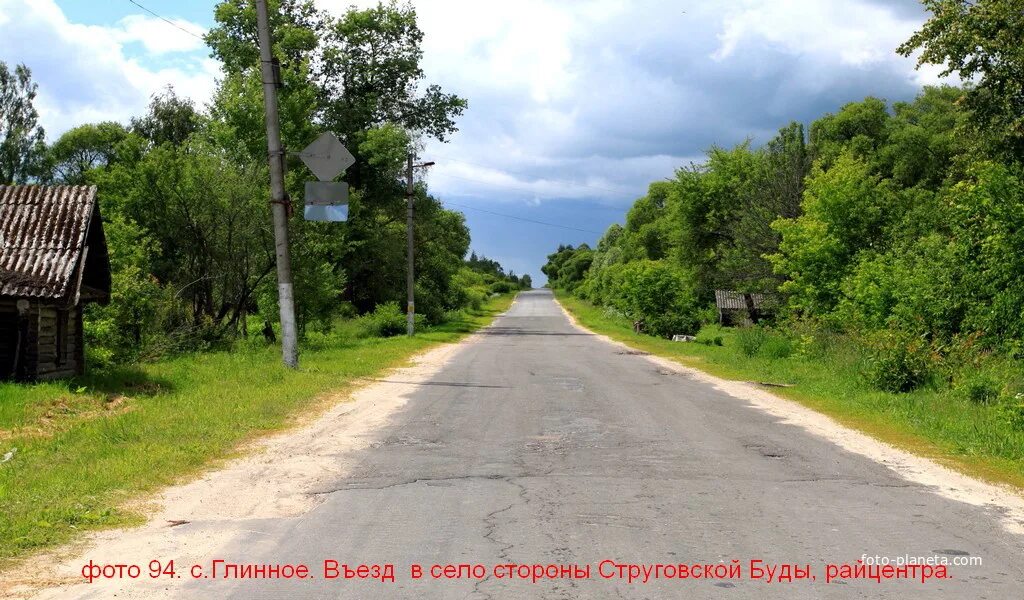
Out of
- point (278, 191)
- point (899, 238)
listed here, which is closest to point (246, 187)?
point (278, 191)

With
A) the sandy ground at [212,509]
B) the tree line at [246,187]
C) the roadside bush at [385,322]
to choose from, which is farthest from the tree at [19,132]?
the sandy ground at [212,509]

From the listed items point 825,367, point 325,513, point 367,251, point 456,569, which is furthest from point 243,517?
point 367,251

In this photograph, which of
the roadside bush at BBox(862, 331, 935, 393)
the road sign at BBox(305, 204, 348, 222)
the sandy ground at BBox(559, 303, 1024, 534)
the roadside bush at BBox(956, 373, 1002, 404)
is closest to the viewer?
the sandy ground at BBox(559, 303, 1024, 534)

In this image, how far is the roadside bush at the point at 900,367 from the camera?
15.7m

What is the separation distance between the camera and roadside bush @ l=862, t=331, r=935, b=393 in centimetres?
1573

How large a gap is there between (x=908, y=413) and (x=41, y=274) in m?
14.4

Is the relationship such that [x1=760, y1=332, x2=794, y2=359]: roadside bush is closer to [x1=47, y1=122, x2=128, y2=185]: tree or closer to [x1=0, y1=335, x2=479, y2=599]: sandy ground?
[x1=0, y1=335, x2=479, y2=599]: sandy ground

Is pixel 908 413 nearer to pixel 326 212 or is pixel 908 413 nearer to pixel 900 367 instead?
pixel 900 367

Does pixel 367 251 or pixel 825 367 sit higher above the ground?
pixel 367 251

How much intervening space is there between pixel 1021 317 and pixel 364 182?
3726 centimetres

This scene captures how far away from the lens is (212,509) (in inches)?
280

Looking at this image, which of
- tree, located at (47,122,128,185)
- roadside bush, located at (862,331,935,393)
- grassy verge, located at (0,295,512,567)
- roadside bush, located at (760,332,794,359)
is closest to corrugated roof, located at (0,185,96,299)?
grassy verge, located at (0,295,512,567)

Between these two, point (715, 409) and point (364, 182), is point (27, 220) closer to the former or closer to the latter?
point (715, 409)

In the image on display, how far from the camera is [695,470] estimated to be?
8.63 meters
